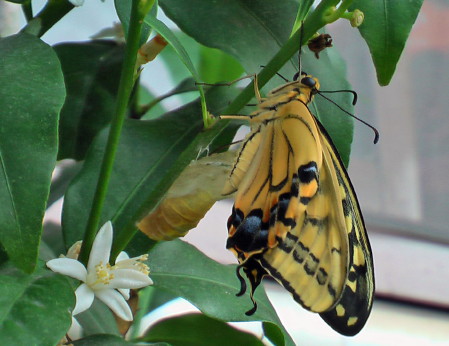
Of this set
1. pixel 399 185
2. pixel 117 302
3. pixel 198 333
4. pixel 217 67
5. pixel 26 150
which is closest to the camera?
pixel 26 150

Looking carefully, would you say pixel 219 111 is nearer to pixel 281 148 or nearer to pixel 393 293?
pixel 281 148

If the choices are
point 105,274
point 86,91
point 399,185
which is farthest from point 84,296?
point 399,185

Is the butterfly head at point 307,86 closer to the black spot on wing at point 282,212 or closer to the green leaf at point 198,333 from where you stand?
the black spot on wing at point 282,212

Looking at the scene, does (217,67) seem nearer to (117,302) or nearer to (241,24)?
(241,24)

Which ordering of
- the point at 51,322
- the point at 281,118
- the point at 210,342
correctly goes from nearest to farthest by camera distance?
the point at 51,322 < the point at 281,118 < the point at 210,342

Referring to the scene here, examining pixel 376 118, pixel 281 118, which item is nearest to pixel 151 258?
pixel 281 118

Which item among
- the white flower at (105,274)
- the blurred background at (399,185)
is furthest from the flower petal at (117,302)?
the blurred background at (399,185)
